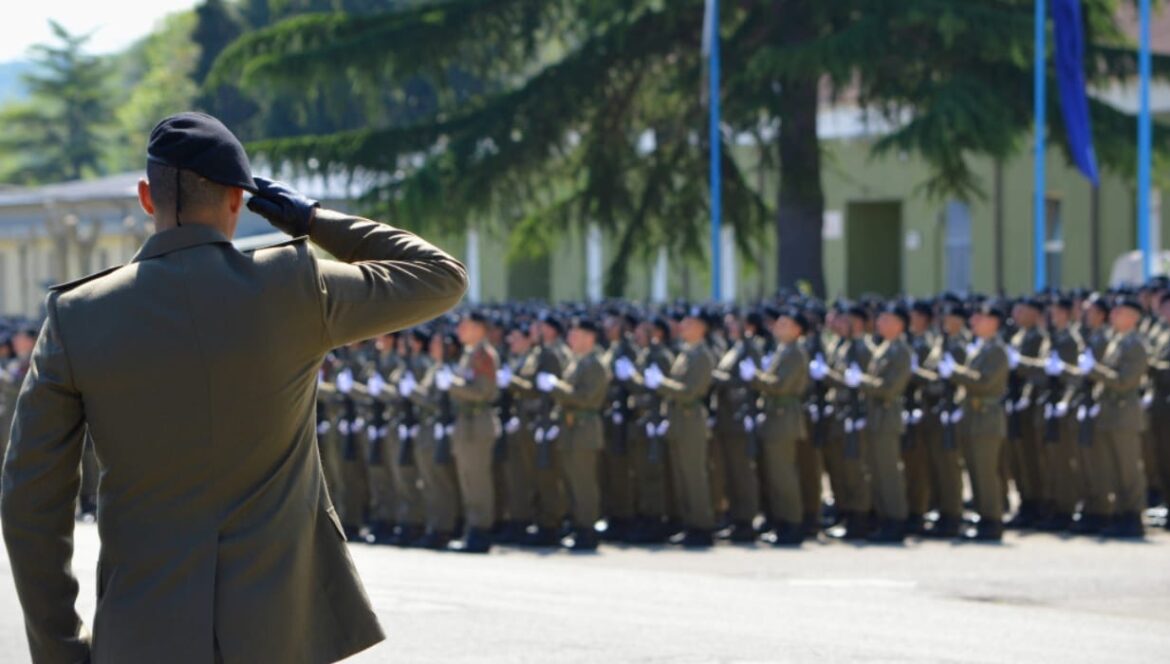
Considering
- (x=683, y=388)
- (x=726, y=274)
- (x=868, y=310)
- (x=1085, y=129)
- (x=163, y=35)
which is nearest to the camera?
(x=683, y=388)

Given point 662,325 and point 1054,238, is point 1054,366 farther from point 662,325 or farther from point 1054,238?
point 1054,238

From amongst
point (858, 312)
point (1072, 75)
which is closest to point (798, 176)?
point (1072, 75)

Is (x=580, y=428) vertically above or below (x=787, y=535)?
above

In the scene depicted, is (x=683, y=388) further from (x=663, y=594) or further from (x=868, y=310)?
(x=663, y=594)

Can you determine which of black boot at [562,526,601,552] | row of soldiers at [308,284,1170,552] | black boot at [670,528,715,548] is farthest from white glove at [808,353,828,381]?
black boot at [562,526,601,552]

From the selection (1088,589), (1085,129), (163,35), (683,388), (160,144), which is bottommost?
(1088,589)

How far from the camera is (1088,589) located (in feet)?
35.5

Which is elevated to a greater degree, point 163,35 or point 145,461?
point 163,35

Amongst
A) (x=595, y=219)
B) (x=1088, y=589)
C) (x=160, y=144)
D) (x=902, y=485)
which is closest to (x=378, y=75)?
(x=595, y=219)

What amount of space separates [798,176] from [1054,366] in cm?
1043

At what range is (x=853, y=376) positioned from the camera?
1420 centimetres

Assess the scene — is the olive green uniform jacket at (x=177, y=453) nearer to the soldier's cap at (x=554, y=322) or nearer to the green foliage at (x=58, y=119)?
the soldier's cap at (x=554, y=322)

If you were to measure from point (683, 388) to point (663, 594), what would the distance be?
4.01m

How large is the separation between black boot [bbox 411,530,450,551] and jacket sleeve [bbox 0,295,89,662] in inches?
417
